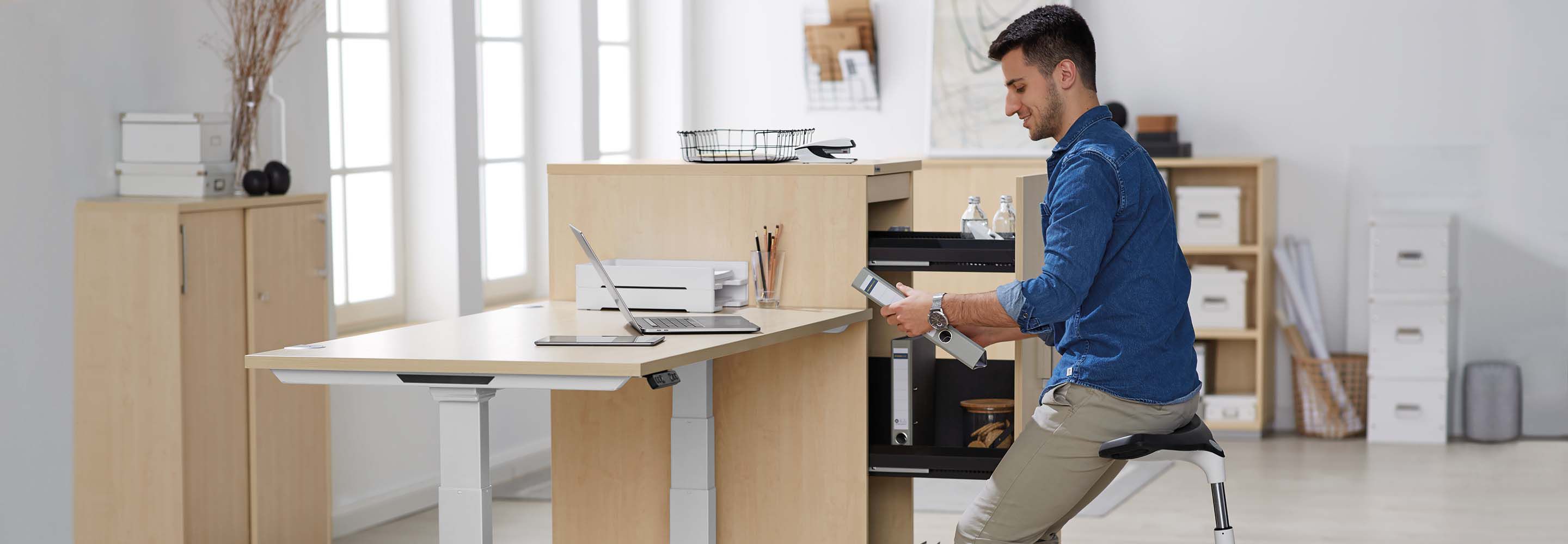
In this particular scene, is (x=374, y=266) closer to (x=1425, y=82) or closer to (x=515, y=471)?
(x=515, y=471)

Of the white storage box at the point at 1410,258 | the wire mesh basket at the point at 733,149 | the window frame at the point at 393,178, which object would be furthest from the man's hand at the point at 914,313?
the white storage box at the point at 1410,258

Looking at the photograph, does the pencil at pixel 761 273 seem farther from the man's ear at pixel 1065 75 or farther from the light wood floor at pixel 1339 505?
the light wood floor at pixel 1339 505

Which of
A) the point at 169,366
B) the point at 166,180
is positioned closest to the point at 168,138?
the point at 166,180

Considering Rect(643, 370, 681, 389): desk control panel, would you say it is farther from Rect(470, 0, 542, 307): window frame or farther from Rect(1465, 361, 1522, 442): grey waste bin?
Rect(1465, 361, 1522, 442): grey waste bin

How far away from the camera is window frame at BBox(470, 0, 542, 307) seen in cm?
600

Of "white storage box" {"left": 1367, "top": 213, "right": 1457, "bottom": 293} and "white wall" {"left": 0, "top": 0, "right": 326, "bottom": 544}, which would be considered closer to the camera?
"white wall" {"left": 0, "top": 0, "right": 326, "bottom": 544}

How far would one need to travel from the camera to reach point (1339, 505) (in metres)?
5.30

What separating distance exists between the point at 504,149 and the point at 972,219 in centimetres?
284

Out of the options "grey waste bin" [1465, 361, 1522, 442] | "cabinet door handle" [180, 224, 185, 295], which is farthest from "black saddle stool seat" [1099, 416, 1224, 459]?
"grey waste bin" [1465, 361, 1522, 442]

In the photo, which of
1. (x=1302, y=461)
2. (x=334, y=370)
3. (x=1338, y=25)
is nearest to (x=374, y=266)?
(x=334, y=370)

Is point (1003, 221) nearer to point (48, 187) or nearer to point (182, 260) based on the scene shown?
point (182, 260)

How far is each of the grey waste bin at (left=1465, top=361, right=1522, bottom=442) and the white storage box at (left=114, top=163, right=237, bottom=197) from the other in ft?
16.7

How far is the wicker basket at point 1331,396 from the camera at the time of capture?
6.59 meters

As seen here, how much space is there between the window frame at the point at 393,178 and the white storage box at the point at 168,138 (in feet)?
3.70
